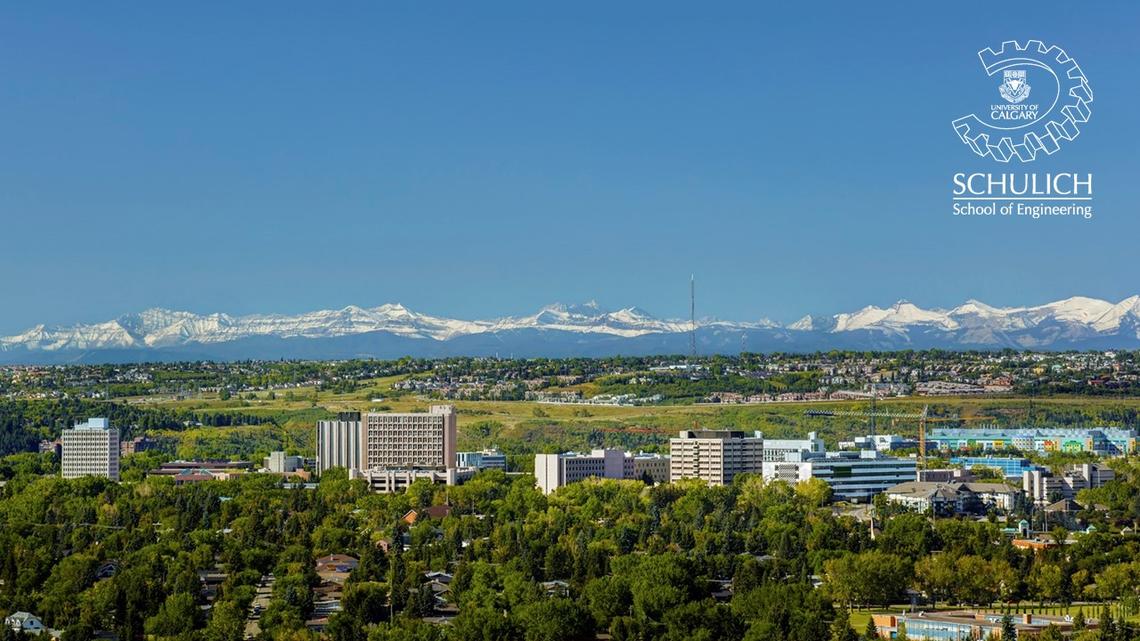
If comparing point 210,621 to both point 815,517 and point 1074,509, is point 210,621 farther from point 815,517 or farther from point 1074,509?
point 1074,509

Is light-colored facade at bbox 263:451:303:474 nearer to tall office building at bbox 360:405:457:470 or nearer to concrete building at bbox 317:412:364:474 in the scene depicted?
concrete building at bbox 317:412:364:474

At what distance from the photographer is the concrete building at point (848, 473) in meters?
84.2

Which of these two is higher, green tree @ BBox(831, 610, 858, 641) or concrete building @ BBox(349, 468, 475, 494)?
concrete building @ BBox(349, 468, 475, 494)

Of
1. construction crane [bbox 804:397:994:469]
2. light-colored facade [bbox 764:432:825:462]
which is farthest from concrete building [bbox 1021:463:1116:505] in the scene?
construction crane [bbox 804:397:994:469]

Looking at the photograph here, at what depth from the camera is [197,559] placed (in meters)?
58.4

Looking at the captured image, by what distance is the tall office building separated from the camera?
3787 inches

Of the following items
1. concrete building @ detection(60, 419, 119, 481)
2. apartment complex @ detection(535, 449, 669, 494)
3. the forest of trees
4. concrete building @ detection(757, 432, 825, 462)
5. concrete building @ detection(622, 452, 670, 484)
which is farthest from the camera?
concrete building @ detection(60, 419, 119, 481)

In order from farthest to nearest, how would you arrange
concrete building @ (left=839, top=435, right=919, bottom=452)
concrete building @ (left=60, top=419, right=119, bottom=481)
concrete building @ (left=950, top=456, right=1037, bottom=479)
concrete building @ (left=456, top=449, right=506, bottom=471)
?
concrete building @ (left=839, top=435, right=919, bottom=452) → concrete building @ (left=60, top=419, right=119, bottom=481) → concrete building @ (left=456, top=449, right=506, bottom=471) → concrete building @ (left=950, top=456, right=1037, bottom=479)

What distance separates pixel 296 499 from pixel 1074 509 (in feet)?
87.8

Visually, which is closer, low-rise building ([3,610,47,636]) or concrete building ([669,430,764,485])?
low-rise building ([3,610,47,636])

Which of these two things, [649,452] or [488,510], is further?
[649,452]

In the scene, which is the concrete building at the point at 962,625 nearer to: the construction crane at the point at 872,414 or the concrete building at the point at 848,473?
the concrete building at the point at 848,473

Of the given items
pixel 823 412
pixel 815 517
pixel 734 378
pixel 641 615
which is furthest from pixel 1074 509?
pixel 734 378

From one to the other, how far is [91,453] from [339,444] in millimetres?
10901
